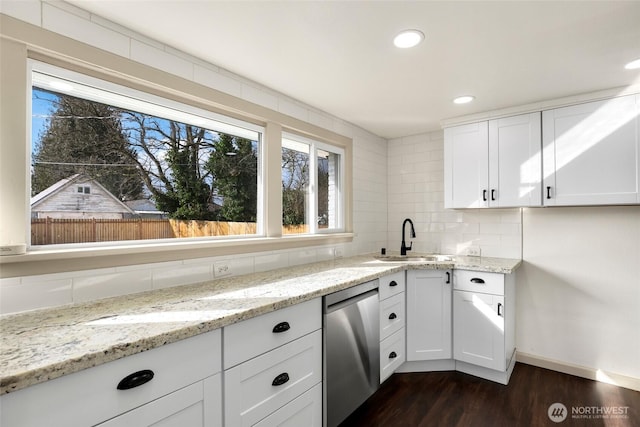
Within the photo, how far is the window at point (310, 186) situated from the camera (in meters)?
2.67

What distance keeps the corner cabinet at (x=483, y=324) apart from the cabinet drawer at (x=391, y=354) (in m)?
0.47

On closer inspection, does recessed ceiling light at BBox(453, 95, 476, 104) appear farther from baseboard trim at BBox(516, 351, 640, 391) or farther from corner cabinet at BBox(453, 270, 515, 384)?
baseboard trim at BBox(516, 351, 640, 391)

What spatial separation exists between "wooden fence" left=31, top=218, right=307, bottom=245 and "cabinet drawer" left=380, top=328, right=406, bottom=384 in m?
1.43

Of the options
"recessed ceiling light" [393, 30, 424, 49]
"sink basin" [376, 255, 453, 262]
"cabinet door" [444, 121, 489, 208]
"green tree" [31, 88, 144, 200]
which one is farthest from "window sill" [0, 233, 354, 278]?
"cabinet door" [444, 121, 489, 208]

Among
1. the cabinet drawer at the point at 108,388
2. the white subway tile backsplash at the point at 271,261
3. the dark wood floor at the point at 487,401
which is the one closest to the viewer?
the cabinet drawer at the point at 108,388

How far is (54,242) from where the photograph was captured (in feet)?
4.69

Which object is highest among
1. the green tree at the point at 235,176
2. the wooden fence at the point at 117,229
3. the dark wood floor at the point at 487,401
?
the green tree at the point at 235,176

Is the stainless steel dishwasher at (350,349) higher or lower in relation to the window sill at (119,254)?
lower

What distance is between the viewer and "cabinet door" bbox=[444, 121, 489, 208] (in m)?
2.92

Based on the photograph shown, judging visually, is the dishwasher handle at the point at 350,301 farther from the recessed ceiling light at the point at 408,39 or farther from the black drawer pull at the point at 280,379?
the recessed ceiling light at the point at 408,39

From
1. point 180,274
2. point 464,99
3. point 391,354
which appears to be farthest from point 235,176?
point 464,99

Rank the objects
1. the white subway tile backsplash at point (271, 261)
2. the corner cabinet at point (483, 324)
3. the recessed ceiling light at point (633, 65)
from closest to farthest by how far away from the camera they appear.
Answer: the recessed ceiling light at point (633, 65) → the white subway tile backsplash at point (271, 261) → the corner cabinet at point (483, 324)

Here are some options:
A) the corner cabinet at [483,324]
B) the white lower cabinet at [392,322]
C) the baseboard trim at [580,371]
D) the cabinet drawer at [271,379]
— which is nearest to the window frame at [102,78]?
the cabinet drawer at [271,379]

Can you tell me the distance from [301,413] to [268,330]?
21.9 inches
